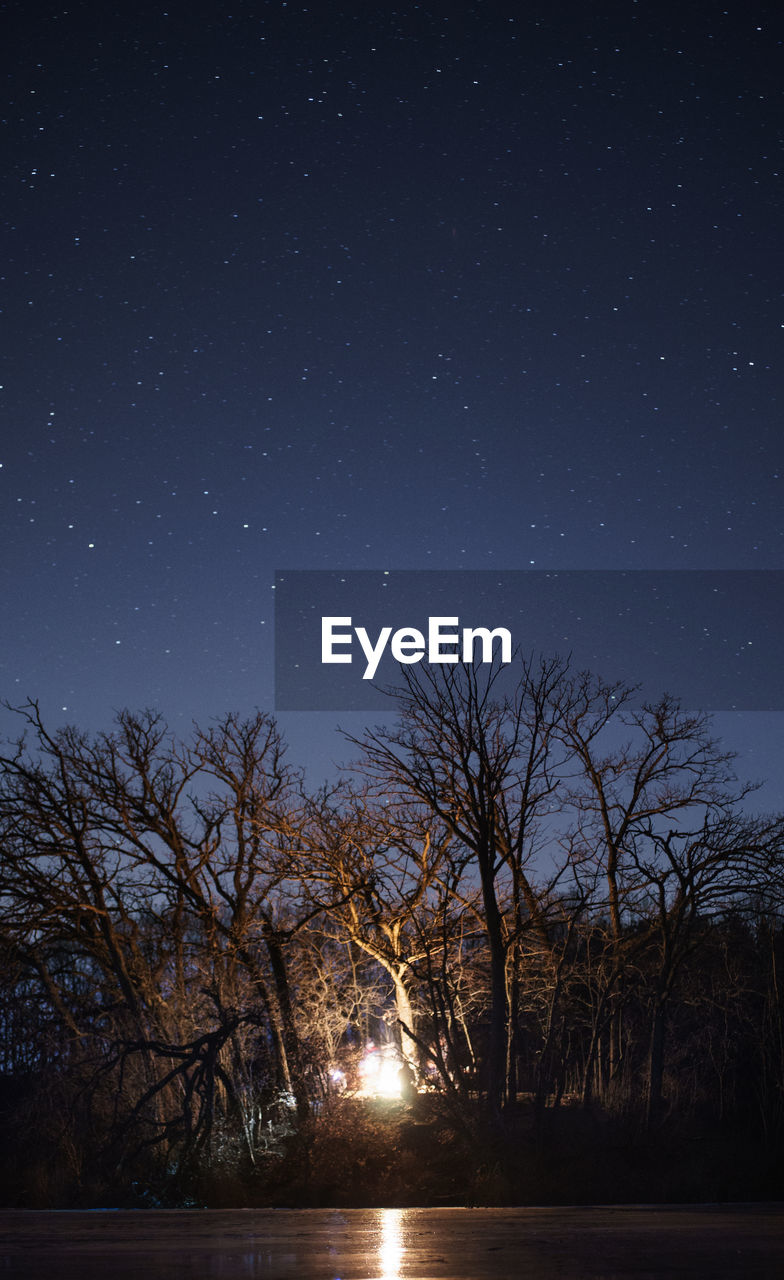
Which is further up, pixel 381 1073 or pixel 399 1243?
pixel 399 1243

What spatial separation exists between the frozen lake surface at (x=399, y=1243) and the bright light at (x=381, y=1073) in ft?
18.0

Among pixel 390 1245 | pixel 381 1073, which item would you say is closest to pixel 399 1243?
pixel 390 1245

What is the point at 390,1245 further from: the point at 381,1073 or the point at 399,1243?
the point at 381,1073

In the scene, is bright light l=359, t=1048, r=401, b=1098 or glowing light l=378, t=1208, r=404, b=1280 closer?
glowing light l=378, t=1208, r=404, b=1280

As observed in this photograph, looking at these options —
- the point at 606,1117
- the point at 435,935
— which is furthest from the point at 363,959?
the point at 606,1117

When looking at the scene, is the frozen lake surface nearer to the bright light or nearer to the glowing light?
the glowing light

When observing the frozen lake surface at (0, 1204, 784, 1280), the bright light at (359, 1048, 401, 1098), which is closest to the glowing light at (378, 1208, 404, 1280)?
the frozen lake surface at (0, 1204, 784, 1280)

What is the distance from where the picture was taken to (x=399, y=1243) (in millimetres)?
8844

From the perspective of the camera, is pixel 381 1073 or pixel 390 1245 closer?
pixel 390 1245

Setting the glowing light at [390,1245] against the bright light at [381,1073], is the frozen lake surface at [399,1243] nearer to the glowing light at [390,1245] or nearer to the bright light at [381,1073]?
the glowing light at [390,1245]

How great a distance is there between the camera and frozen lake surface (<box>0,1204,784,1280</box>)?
7.76 meters

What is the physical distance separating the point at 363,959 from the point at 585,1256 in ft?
35.3

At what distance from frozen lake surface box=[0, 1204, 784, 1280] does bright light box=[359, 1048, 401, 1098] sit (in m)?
5.49

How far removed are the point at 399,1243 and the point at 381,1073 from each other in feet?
25.7
